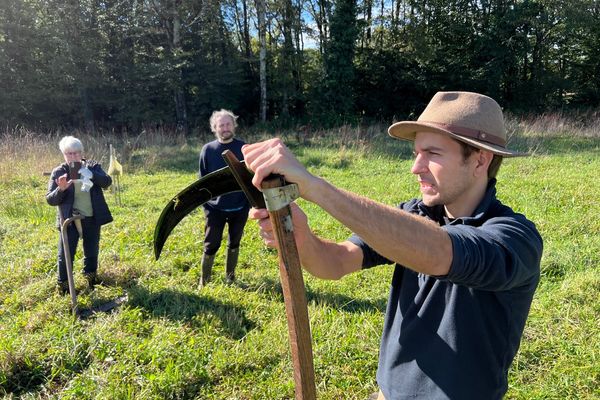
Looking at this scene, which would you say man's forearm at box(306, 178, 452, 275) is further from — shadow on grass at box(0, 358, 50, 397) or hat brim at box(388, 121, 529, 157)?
shadow on grass at box(0, 358, 50, 397)

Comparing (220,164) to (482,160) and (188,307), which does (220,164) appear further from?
(482,160)

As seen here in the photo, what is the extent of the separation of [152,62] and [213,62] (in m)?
3.70

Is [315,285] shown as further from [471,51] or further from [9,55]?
[471,51]

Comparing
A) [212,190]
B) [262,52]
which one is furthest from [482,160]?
[262,52]

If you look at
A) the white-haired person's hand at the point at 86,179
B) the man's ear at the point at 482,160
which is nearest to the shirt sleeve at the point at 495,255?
the man's ear at the point at 482,160

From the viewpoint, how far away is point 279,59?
2559 centimetres

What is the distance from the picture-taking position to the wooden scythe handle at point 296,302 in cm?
116

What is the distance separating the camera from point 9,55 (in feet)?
67.3

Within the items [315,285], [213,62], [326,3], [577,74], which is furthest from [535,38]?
[315,285]

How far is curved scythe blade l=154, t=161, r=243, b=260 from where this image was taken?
4.58ft

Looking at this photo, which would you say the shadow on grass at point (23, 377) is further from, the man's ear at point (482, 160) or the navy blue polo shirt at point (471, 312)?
the man's ear at point (482, 160)

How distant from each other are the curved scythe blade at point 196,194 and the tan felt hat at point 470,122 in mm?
700

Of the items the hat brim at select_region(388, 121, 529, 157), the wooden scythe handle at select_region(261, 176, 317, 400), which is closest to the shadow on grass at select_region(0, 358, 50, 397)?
the wooden scythe handle at select_region(261, 176, 317, 400)

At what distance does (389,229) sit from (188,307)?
11.3ft
